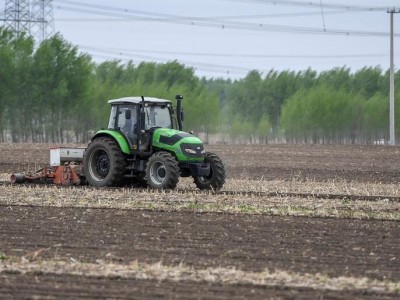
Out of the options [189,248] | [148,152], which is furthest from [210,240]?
[148,152]

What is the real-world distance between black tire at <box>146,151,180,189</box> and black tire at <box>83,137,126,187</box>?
2.79ft

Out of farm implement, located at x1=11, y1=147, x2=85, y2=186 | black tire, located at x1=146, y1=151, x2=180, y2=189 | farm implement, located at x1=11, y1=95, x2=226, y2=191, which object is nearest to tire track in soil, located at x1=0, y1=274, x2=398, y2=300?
black tire, located at x1=146, y1=151, x2=180, y2=189

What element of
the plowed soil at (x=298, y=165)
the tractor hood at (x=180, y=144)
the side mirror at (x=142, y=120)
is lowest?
the plowed soil at (x=298, y=165)

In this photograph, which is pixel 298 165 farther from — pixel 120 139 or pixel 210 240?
pixel 210 240

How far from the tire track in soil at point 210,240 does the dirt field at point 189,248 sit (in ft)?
0.05

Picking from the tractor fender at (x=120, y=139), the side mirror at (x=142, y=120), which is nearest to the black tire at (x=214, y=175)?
the side mirror at (x=142, y=120)

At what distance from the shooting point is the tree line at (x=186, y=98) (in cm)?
6775

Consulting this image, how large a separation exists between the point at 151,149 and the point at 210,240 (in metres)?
8.53

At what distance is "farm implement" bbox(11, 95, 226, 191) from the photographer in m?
22.4

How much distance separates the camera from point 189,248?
13.6 m

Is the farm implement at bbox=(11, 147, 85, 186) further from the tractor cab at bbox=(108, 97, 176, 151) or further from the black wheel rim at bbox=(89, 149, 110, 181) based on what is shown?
the tractor cab at bbox=(108, 97, 176, 151)

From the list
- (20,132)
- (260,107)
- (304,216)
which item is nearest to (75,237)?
(304,216)

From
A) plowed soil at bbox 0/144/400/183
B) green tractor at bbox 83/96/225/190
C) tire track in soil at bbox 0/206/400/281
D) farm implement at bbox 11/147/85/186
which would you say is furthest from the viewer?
plowed soil at bbox 0/144/400/183

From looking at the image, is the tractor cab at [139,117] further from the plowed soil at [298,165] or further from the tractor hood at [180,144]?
the plowed soil at [298,165]
